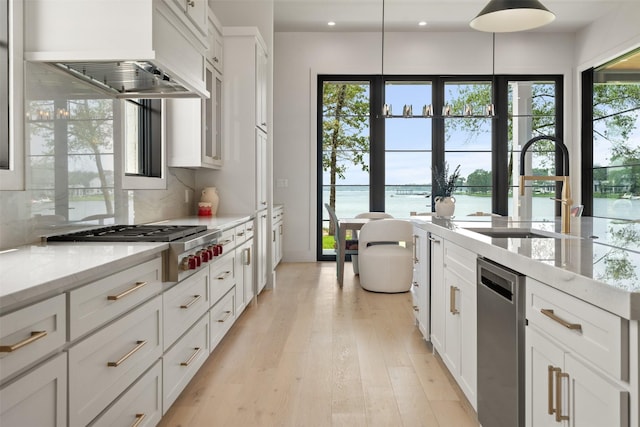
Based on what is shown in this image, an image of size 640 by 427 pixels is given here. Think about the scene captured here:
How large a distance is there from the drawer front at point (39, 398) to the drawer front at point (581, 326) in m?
1.34

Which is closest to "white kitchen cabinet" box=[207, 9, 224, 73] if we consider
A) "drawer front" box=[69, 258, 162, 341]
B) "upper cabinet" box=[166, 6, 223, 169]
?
"upper cabinet" box=[166, 6, 223, 169]

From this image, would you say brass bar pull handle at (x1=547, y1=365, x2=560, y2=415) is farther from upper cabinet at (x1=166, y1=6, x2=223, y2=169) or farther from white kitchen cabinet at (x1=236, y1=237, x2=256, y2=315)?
upper cabinet at (x1=166, y1=6, x2=223, y2=169)

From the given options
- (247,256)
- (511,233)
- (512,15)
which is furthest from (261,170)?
(511,233)

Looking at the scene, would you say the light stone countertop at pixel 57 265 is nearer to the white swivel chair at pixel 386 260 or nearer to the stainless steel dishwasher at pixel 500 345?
the stainless steel dishwasher at pixel 500 345

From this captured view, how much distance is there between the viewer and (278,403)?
2.37m

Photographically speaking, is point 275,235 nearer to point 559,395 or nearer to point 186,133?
point 186,133

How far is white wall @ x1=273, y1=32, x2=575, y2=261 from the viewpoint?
22.7ft

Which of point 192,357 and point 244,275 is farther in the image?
point 244,275

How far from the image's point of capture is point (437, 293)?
9.39ft

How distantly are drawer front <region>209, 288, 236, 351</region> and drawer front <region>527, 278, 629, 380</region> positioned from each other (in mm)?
1975

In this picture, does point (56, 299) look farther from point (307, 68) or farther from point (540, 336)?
point (307, 68)

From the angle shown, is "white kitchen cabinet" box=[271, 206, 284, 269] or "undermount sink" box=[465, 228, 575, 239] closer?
"undermount sink" box=[465, 228, 575, 239]

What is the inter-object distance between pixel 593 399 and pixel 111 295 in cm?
142

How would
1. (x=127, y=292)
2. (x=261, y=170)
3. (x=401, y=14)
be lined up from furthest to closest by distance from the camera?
(x=401, y=14)
(x=261, y=170)
(x=127, y=292)
